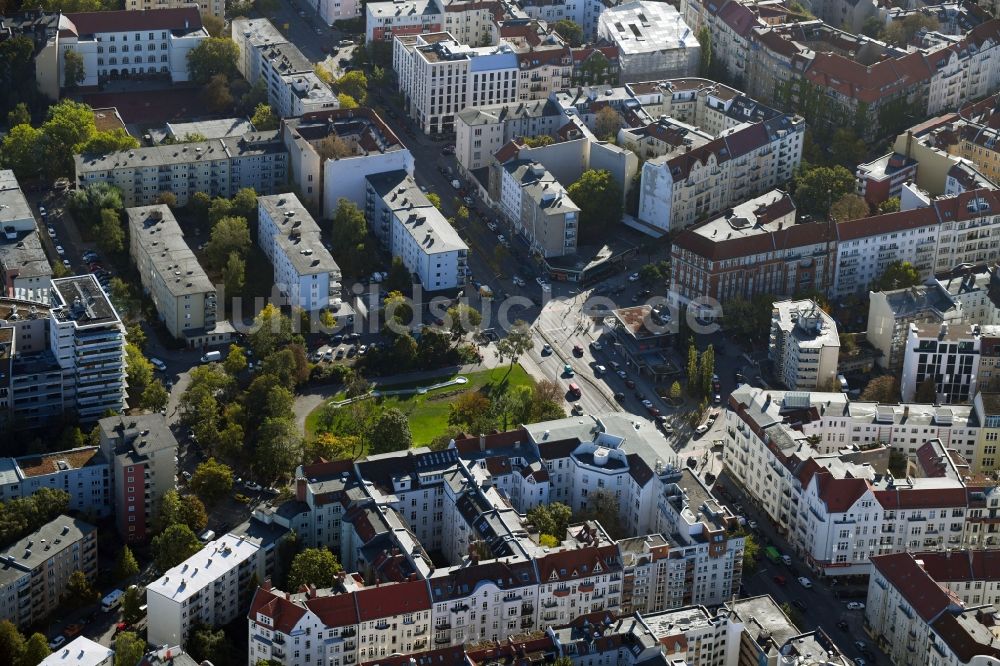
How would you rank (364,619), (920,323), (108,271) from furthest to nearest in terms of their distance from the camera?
(108,271), (920,323), (364,619)

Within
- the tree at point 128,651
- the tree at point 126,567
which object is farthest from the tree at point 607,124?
the tree at point 128,651

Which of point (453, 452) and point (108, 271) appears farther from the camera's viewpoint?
point (108, 271)

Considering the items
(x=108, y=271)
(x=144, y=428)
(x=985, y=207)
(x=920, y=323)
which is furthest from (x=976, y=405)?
(x=108, y=271)

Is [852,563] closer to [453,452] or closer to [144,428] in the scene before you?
[453,452]

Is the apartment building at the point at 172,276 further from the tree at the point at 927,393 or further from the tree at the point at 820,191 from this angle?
the tree at the point at 927,393

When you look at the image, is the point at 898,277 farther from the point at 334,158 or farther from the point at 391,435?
the point at 334,158
